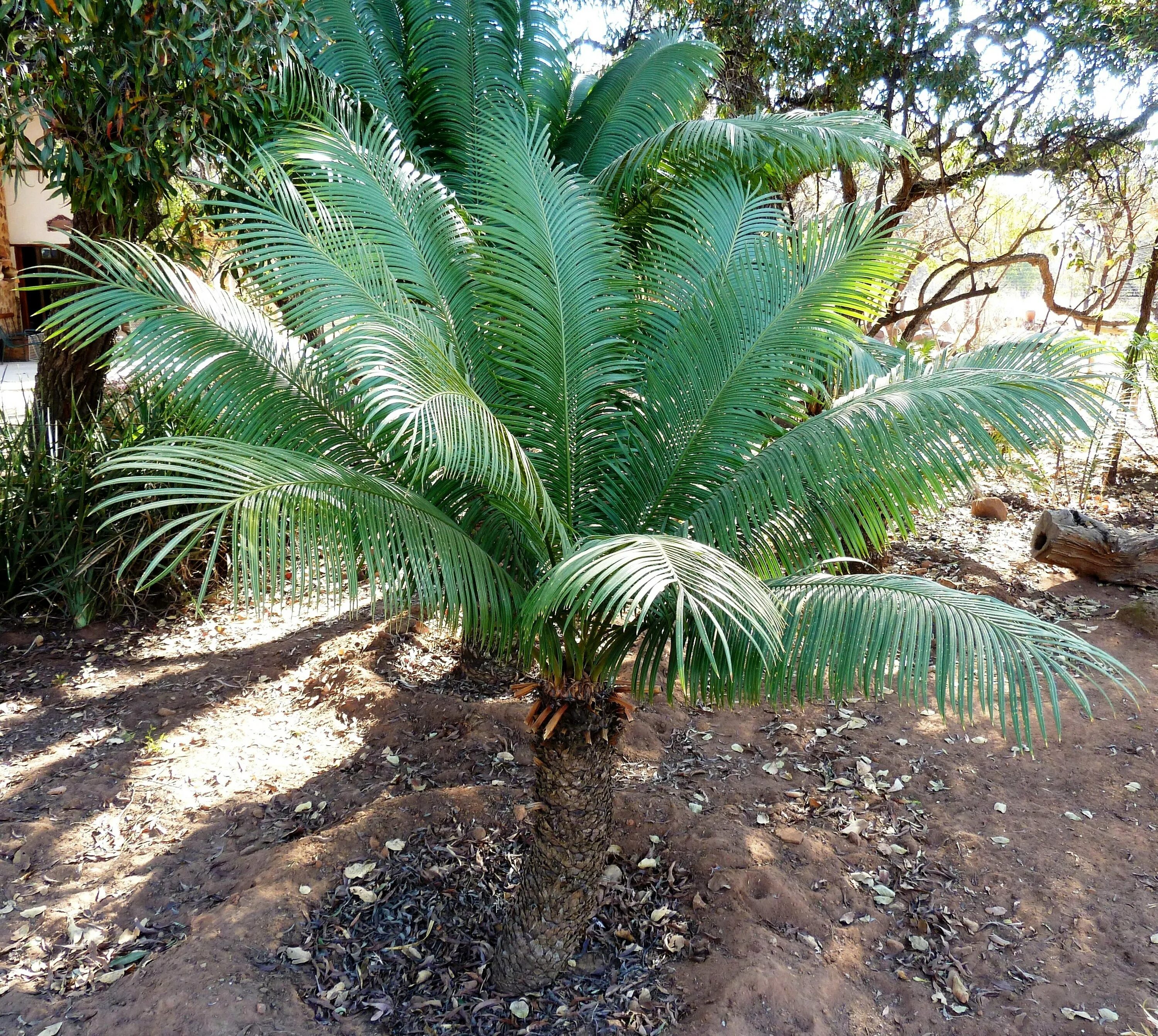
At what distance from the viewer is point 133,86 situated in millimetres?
3553

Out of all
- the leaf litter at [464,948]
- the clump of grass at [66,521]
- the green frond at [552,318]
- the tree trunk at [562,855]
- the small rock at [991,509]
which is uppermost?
the green frond at [552,318]

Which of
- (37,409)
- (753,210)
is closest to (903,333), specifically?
(753,210)

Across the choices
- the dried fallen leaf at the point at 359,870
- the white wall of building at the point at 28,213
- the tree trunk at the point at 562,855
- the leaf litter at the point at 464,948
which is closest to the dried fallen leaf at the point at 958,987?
the leaf litter at the point at 464,948

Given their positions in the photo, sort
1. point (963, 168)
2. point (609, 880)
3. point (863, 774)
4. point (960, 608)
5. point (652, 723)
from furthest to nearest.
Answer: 1. point (963, 168)
2. point (652, 723)
3. point (863, 774)
4. point (609, 880)
5. point (960, 608)

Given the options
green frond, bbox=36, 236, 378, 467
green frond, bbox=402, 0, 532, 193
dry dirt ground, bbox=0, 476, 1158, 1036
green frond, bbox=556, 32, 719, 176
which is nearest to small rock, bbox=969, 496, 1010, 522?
dry dirt ground, bbox=0, 476, 1158, 1036

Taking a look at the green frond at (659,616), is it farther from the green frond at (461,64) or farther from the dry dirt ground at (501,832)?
the green frond at (461,64)

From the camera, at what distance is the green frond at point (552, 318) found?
9.30 ft

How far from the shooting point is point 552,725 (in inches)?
101

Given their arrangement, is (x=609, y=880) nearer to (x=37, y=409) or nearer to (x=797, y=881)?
(x=797, y=881)

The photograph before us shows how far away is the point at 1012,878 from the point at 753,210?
2762 millimetres

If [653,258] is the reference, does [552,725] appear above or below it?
below

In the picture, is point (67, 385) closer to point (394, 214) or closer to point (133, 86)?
point (133, 86)

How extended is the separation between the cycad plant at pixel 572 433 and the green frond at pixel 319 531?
0.01 meters

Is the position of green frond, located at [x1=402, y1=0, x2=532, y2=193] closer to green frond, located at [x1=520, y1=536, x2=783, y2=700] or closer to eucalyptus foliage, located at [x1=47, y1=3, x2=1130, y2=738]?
eucalyptus foliage, located at [x1=47, y1=3, x2=1130, y2=738]
